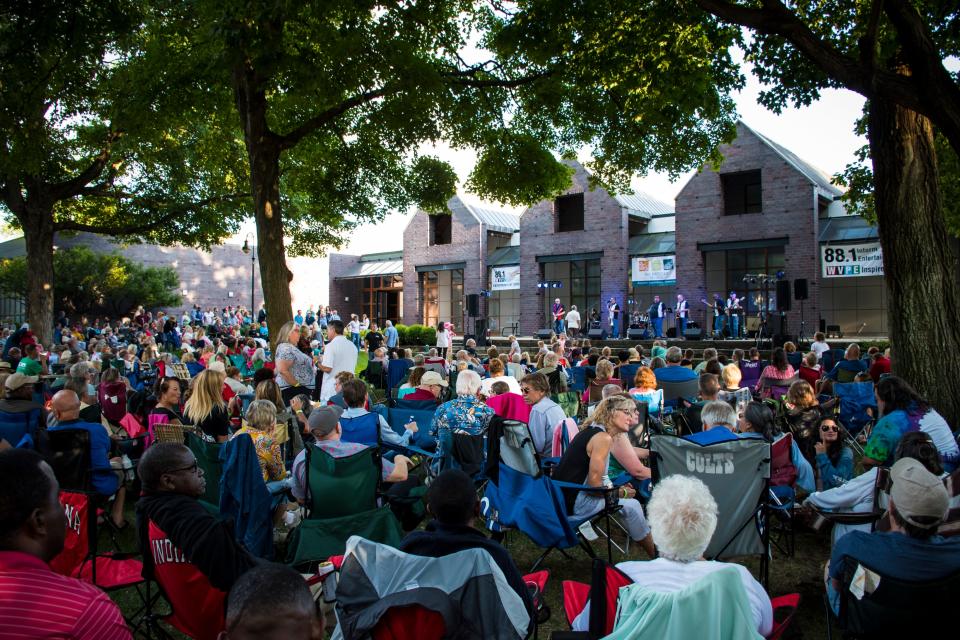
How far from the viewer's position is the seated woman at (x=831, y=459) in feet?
16.6

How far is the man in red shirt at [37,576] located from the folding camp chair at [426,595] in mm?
711

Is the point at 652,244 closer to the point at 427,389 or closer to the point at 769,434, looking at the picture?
the point at 427,389

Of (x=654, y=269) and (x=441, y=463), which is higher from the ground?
(x=654, y=269)

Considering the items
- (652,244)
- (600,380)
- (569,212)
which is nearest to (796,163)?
(652,244)

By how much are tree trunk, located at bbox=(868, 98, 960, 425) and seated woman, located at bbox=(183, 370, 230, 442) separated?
22.8 ft

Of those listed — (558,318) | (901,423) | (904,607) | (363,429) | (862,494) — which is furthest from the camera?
(558,318)

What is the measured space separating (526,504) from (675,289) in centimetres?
2476

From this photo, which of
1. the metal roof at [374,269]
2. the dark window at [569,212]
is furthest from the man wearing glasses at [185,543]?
the metal roof at [374,269]

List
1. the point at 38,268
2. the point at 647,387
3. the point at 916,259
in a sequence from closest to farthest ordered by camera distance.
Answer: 1. the point at 647,387
2. the point at 916,259
3. the point at 38,268

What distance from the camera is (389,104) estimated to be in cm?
1116

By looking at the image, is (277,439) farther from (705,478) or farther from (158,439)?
(705,478)

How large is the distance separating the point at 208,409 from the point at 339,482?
2.28 metres

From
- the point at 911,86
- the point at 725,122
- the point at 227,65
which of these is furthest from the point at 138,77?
the point at 911,86

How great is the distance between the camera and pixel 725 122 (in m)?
12.4
